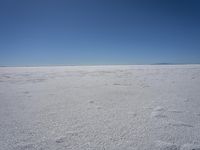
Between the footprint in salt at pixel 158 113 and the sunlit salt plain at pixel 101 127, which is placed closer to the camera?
the sunlit salt plain at pixel 101 127

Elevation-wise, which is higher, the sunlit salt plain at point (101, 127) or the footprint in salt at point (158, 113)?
the footprint in salt at point (158, 113)

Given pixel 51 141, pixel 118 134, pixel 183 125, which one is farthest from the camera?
pixel 183 125

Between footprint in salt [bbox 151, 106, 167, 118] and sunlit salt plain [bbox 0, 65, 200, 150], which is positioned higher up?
footprint in salt [bbox 151, 106, 167, 118]

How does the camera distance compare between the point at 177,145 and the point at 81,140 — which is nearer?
the point at 177,145

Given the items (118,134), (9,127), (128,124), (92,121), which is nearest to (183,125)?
(128,124)

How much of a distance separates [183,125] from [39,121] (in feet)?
8.02

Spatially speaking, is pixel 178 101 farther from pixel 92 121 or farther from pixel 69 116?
pixel 69 116

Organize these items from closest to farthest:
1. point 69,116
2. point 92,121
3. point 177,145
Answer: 1. point 177,145
2. point 92,121
3. point 69,116

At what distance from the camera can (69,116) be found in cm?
303

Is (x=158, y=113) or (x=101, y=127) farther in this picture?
(x=158, y=113)

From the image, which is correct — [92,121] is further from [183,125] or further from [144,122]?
[183,125]

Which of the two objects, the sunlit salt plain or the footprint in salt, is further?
the footprint in salt

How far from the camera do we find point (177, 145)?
6.31ft

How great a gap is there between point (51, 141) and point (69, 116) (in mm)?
961
